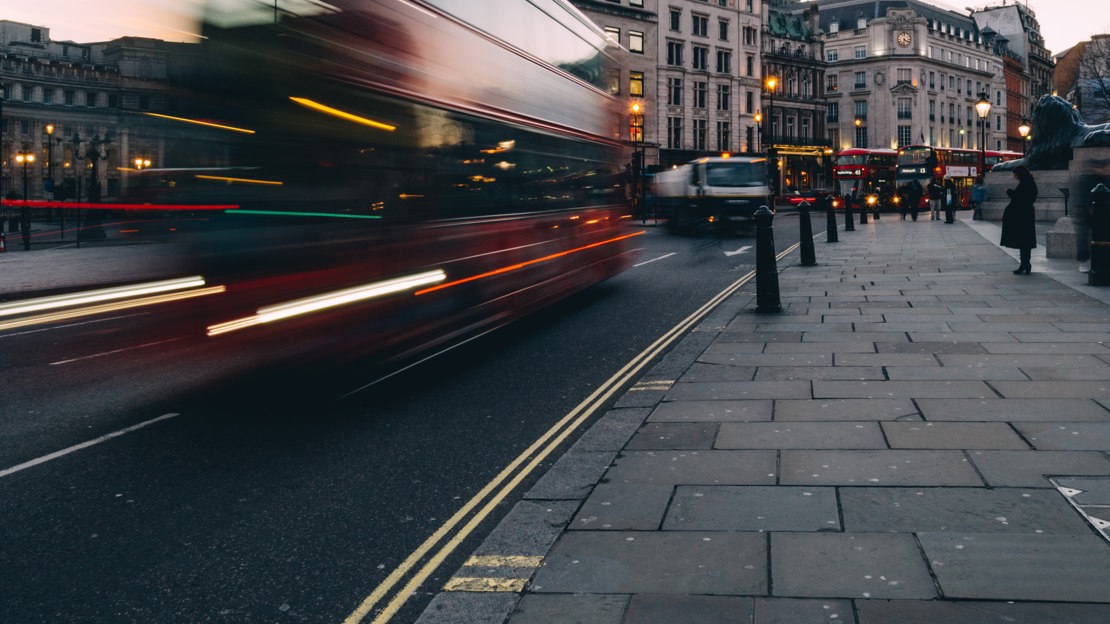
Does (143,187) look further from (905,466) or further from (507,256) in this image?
(905,466)

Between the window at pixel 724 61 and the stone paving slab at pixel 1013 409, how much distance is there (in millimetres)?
72199

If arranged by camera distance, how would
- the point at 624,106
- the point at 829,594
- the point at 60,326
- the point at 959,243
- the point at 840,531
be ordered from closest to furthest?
the point at 829,594
the point at 840,531
the point at 60,326
the point at 624,106
the point at 959,243

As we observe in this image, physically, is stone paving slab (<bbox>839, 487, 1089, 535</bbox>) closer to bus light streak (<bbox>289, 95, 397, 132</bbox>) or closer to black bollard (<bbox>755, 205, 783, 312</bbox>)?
bus light streak (<bbox>289, 95, 397, 132</bbox>)

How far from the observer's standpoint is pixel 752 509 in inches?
162

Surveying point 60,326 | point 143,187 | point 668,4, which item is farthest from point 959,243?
point 668,4

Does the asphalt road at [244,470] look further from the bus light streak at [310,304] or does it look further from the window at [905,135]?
the window at [905,135]

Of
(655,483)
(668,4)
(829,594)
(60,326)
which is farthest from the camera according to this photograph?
(668,4)

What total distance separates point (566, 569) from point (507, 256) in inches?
236

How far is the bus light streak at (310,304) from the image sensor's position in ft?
19.4

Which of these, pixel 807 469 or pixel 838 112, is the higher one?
pixel 838 112

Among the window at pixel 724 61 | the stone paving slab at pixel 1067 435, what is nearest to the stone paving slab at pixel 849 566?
the stone paving slab at pixel 1067 435

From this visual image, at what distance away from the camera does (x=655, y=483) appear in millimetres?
4566

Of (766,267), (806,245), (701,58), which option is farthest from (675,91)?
(766,267)

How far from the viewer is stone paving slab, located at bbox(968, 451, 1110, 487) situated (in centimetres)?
443
